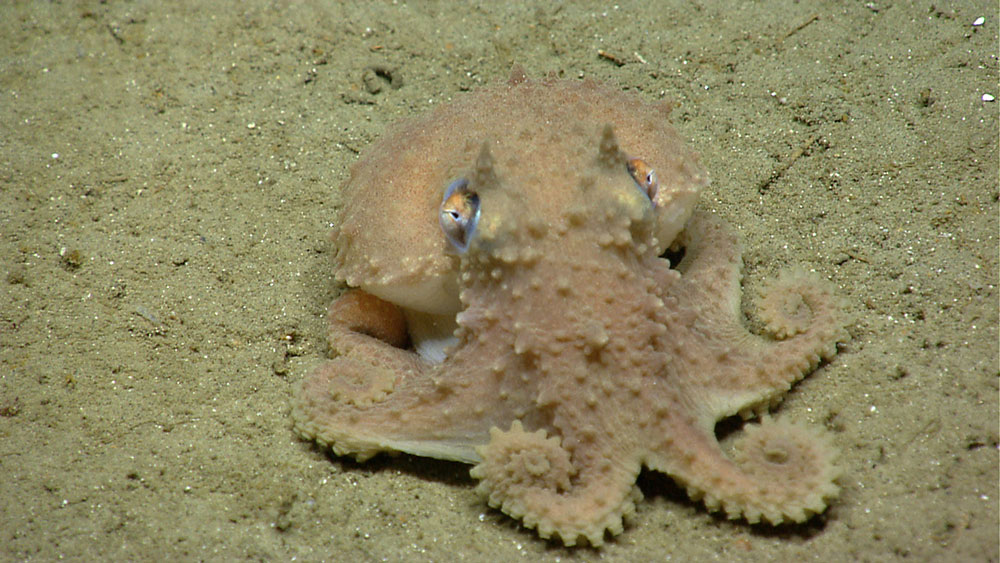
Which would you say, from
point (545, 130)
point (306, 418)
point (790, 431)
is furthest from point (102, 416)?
point (790, 431)

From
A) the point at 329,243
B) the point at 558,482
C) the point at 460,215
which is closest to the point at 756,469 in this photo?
the point at 558,482

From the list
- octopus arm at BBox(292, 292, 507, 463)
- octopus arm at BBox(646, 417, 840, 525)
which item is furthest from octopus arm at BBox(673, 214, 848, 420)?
octopus arm at BBox(292, 292, 507, 463)

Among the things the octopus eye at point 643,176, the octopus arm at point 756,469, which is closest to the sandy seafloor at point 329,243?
the octopus arm at point 756,469

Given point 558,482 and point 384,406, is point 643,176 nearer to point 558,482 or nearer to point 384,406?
point 558,482

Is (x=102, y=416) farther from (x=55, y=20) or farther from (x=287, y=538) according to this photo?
(x=55, y=20)

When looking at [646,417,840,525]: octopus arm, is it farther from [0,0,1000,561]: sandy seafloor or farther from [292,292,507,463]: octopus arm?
[292,292,507,463]: octopus arm

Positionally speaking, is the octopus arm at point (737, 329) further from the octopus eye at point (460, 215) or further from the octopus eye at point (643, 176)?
the octopus eye at point (460, 215)
